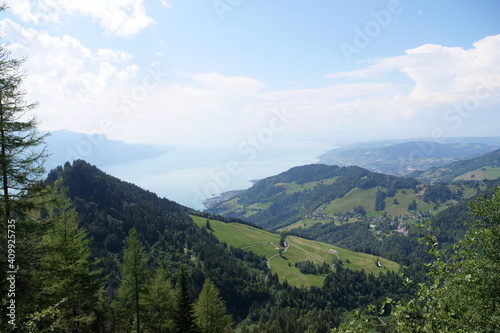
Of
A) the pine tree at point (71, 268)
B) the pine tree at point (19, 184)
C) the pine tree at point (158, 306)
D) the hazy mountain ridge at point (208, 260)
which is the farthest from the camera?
the hazy mountain ridge at point (208, 260)

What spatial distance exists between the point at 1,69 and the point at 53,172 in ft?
580

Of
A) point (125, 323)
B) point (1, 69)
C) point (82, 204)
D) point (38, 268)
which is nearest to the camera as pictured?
point (1, 69)

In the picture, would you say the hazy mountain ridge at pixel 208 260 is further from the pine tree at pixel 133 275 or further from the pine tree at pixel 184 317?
the pine tree at pixel 133 275

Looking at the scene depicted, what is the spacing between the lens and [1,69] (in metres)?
14.3

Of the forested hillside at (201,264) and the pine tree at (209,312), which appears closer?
the pine tree at (209,312)

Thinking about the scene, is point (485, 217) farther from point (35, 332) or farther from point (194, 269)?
point (194, 269)

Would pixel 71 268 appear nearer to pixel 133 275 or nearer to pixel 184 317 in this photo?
pixel 133 275

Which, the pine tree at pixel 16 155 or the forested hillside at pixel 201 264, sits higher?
the pine tree at pixel 16 155

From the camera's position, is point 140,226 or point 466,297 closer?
point 466,297

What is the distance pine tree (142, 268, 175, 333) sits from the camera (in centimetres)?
3366

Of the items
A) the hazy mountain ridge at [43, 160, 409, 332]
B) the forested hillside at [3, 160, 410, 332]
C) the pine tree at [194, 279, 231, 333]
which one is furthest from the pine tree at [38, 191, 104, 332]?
the hazy mountain ridge at [43, 160, 409, 332]

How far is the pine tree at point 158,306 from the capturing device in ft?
110

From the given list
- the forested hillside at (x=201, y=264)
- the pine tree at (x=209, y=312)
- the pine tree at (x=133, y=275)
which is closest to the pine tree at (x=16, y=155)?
the pine tree at (x=133, y=275)

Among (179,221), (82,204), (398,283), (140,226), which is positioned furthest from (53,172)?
(398,283)
